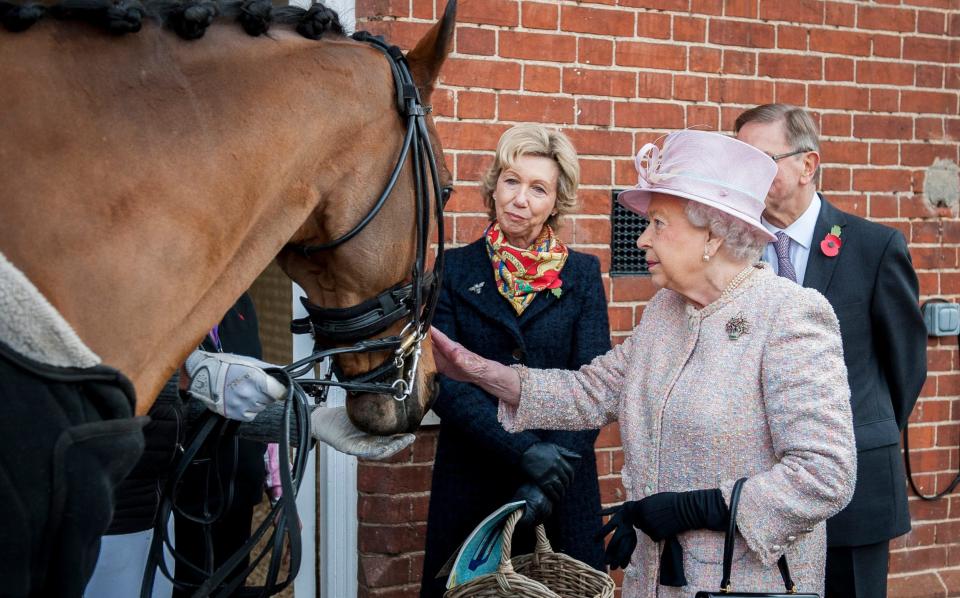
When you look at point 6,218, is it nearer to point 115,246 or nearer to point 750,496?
point 115,246

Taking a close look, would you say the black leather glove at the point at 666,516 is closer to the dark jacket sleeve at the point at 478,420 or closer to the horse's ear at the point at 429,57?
the dark jacket sleeve at the point at 478,420

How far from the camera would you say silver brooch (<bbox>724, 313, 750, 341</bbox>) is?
2.24 m

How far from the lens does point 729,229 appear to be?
230 cm

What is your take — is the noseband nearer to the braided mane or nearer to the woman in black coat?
the braided mane

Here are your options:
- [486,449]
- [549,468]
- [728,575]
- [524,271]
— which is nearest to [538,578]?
[549,468]

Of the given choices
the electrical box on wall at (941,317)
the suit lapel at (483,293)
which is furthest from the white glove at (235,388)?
the electrical box on wall at (941,317)

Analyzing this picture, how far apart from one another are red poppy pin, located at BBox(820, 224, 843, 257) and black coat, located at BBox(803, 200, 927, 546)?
17mm

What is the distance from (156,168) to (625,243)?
2.72m

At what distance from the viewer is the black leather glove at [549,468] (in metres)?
2.72

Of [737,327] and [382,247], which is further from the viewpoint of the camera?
[737,327]

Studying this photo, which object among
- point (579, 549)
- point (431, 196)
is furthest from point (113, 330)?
point (579, 549)

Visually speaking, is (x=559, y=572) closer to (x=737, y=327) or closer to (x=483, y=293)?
(x=737, y=327)

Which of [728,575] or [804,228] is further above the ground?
[804,228]

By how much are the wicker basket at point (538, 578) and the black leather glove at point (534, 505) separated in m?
0.06
